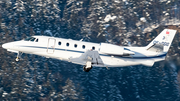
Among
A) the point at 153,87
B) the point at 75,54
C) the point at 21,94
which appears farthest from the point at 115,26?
the point at 75,54

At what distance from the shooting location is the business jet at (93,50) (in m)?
22.3

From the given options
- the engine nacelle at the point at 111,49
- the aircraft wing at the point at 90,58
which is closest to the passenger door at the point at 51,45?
the aircraft wing at the point at 90,58

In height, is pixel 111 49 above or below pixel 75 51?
above

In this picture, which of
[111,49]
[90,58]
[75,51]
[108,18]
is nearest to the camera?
[111,49]

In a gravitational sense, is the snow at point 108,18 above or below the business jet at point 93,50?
above

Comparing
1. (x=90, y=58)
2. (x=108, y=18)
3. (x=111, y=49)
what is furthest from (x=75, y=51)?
(x=108, y=18)

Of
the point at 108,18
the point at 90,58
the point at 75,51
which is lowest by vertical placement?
the point at 90,58

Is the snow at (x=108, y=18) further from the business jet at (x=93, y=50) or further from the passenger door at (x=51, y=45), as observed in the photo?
the passenger door at (x=51, y=45)

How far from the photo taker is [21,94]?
1310 inches

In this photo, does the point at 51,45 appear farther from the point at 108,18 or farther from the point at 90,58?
the point at 108,18

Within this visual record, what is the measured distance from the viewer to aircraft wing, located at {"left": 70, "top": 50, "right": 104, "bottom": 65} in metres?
21.1

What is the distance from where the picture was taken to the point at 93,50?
22250 mm

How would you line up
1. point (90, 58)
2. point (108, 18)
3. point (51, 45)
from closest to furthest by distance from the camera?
point (90, 58)
point (51, 45)
point (108, 18)

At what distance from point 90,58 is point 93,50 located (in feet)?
2.29
